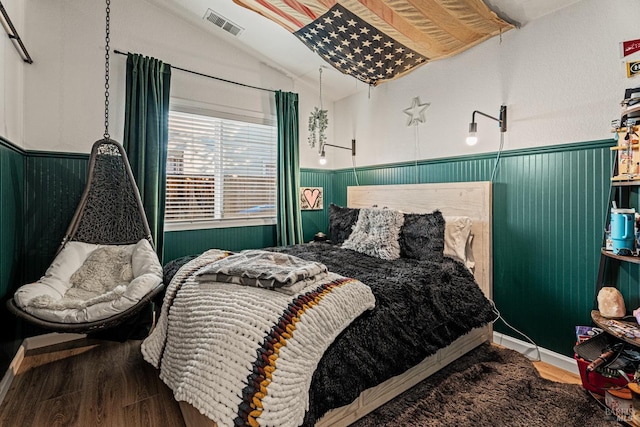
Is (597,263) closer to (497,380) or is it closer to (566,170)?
(566,170)

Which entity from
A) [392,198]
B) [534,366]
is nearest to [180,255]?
[392,198]

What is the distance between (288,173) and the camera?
139 inches

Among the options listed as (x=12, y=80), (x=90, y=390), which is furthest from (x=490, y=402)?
(x=12, y=80)

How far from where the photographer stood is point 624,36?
1.88 metres

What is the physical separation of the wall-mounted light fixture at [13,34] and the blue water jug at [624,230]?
3.60 meters

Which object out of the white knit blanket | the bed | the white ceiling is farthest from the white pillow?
the white ceiling

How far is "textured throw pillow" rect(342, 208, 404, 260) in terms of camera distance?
2469 millimetres

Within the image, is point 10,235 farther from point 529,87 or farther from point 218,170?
point 529,87

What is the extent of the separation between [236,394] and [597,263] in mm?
2251

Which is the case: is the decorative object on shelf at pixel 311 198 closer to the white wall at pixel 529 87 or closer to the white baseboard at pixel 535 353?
the white wall at pixel 529 87

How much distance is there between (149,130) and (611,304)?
3.50 m

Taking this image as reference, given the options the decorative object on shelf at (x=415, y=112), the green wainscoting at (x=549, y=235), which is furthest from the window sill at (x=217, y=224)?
the green wainscoting at (x=549, y=235)

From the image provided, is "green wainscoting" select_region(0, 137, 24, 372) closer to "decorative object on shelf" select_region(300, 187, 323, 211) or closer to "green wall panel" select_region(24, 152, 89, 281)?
"green wall panel" select_region(24, 152, 89, 281)

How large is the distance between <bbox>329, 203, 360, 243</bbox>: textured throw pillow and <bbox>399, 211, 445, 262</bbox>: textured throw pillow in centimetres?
59
